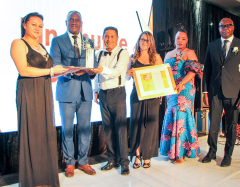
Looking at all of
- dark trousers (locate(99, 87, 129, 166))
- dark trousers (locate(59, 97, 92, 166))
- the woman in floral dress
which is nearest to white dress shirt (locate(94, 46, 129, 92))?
dark trousers (locate(99, 87, 129, 166))

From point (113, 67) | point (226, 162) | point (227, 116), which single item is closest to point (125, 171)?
point (113, 67)

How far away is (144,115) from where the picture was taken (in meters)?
2.72

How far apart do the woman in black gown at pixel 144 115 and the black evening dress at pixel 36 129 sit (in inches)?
40.8

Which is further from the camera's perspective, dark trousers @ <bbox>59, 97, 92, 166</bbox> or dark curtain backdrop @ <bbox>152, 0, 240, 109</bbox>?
dark curtain backdrop @ <bbox>152, 0, 240, 109</bbox>

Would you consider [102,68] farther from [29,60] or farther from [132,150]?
[132,150]

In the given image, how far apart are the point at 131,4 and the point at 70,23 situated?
1649 millimetres

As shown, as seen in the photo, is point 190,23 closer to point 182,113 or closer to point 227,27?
point 227,27

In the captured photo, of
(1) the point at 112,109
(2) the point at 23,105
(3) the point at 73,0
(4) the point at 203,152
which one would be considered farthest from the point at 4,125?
(4) the point at 203,152

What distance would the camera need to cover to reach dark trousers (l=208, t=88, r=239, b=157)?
2.81 m

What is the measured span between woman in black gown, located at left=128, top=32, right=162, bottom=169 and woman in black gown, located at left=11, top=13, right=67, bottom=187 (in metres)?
1.02

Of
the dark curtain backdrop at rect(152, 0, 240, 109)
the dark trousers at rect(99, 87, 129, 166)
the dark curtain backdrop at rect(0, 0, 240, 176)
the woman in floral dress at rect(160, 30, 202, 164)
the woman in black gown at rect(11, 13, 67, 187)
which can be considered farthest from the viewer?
the dark curtain backdrop at rect(152, 0, 240, 109)

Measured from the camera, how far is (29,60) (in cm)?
198

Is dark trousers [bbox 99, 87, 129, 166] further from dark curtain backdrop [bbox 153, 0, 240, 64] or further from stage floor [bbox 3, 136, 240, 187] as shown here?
dark curtain backdrop [bbox 153, 0, 240, 64]

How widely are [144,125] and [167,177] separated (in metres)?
0.64
